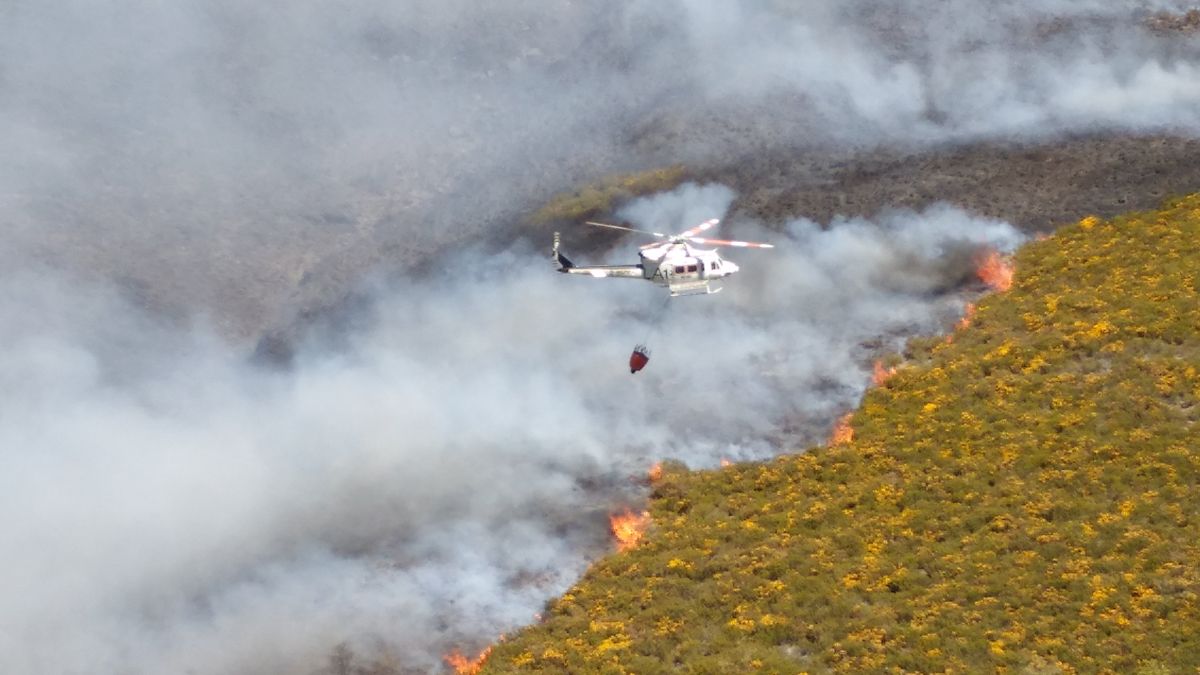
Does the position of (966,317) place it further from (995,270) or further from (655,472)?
(655,472)

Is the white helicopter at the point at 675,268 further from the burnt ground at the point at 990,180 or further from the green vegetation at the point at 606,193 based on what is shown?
the green vegetation at the point at 606,193

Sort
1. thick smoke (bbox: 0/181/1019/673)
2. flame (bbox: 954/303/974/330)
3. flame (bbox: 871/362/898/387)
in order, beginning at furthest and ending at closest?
flame (bbox: 954/303/974/330)
flame (bbox: 871/362/898/387)
thick smoke (bbox: 0/181/1019/673)

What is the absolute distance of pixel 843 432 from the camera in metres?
57.9

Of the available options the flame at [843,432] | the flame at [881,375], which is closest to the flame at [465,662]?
the flame at [843,432]

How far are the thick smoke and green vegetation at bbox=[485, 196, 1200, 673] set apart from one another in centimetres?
341

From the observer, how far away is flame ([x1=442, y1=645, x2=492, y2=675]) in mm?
48312

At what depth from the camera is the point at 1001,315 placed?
62406mm

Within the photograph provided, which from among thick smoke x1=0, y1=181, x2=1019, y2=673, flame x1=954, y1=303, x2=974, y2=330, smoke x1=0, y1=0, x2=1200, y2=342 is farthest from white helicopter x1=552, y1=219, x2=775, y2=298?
smoke x1=0, y1=0, x2=1200, y2=342

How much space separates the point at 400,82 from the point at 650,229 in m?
29.3

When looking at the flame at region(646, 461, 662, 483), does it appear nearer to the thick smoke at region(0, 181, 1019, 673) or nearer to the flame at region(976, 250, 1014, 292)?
the thick smoke at region(0, 181, 1019, 673)

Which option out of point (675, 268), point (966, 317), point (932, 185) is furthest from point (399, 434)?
point (932, 185)

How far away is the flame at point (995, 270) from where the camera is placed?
6512 centimetres

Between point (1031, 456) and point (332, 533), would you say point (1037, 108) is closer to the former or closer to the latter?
point (1031, 456)

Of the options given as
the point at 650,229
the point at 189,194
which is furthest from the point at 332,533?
the point at 189,194
